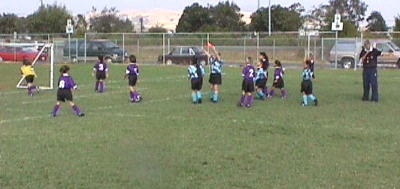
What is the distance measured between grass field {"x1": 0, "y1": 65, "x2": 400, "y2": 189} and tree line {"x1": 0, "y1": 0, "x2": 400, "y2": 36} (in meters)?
58.8

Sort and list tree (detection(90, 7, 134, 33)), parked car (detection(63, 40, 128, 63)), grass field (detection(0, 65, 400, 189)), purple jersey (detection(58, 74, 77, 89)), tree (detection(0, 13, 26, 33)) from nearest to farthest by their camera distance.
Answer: grass field (detection(0, 65, 400, 189)) < purple jersey (detection(58, 74, 77, 89)) < parked car (detection(63, 40, 128, 63)) < tree (detection(0, 13, 26, 33)) < tree (detection(90, 7, 134, 33))

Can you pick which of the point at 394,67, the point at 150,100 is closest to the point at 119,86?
the point at 150,100

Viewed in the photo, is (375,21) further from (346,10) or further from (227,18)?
(227,18)

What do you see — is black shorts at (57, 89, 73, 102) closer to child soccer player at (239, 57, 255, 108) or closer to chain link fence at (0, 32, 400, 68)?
child soccer player at (239, 57, 255, 108)

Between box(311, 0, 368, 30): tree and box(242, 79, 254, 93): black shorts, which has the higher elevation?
box(311, 0, 368, 30): tree

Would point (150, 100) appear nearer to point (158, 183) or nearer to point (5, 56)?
point (158, 183)

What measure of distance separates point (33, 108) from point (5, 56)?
3149 cm

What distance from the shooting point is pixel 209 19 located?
85500mm

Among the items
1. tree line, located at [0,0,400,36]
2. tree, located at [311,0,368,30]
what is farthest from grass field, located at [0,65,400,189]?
tree, located at [311,0,368,30]

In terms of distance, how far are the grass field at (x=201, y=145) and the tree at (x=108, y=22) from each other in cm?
7920

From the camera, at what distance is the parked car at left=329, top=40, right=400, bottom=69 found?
37.4m

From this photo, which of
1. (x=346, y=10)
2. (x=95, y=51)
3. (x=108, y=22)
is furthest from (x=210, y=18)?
(x=95, y=51)

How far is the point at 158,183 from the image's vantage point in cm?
752

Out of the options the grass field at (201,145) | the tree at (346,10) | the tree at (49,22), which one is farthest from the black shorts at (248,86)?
the tree at (346,10)
